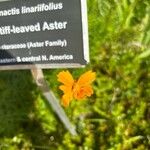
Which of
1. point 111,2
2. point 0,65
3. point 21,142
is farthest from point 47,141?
point 111,2

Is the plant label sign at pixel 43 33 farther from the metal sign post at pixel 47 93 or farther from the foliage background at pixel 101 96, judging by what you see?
the foliage background at pixel 101 96

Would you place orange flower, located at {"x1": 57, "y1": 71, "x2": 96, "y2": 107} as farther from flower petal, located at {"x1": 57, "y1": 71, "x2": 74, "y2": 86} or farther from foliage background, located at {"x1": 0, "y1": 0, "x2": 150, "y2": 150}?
foliage background, located at {"x1": 0, "y1": 0, "x2": 150, "y2": 150}

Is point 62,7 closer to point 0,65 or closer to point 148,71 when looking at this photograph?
point 0,65

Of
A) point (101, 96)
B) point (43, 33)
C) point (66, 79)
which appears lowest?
point (101, 96)

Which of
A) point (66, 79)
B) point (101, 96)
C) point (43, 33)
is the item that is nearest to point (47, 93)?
point (66, 79)

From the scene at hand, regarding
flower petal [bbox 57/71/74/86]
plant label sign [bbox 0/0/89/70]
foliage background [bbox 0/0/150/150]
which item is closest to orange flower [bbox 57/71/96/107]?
flower petal [bbox 57/71/74/86]

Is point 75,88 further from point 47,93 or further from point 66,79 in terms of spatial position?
point 47,93
